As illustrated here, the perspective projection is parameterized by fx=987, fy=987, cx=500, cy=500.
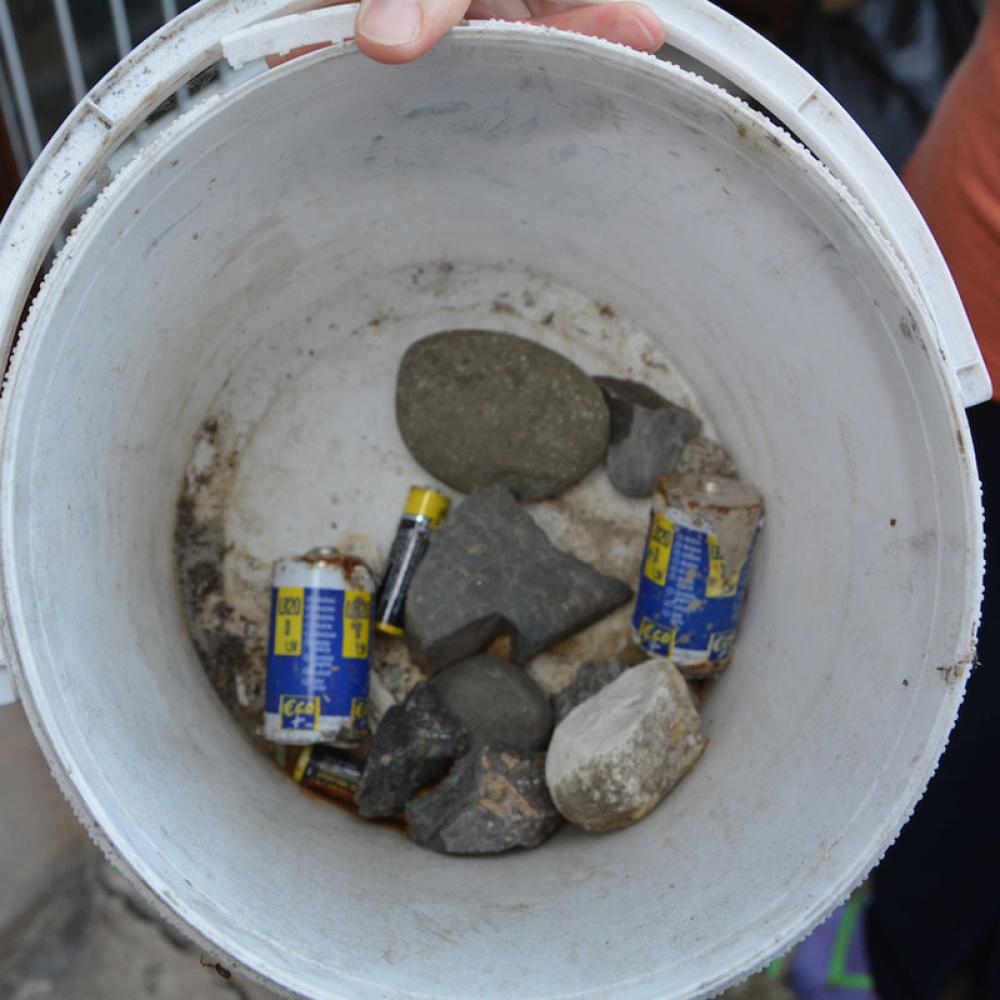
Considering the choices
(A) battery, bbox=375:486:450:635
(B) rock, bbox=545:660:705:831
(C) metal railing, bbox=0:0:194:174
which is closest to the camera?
(B) rock, bbox=545:660:705:831

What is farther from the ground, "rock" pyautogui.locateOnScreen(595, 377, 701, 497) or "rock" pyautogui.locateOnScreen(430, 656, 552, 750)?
"rock" pyautogui.locateOnScreen(595, 377, 701, 497)

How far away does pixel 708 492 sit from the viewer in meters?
1.15

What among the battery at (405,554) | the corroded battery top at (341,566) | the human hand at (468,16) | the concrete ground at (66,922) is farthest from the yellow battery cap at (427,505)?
the concrete ground at (66,922)

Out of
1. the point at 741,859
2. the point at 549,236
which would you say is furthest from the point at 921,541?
the point at 549,236

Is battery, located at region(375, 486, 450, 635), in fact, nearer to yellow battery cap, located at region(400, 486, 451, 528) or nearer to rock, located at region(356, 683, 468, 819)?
yellow battery cap, located at region(400, 486, 451, 528)

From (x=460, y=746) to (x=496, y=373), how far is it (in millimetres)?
475

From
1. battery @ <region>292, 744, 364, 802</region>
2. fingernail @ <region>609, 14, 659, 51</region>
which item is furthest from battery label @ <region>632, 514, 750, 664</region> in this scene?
fingernail @ <region>609, 14, 659, 51</region>

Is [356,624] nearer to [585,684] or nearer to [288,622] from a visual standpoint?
[288,622]

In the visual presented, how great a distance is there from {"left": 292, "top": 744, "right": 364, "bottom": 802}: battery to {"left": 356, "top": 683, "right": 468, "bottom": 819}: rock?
3 centimetres

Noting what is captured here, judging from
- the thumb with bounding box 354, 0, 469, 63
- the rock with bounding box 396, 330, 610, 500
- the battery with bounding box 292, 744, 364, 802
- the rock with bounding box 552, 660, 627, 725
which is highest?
the thumb with bounding box 354, 0, 469, 63

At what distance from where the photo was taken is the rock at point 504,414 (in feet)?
4.20

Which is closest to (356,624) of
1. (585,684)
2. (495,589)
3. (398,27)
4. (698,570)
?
(495,589)

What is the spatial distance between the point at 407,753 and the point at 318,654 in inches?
5.9

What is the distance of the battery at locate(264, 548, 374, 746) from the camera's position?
1115 millimetres
